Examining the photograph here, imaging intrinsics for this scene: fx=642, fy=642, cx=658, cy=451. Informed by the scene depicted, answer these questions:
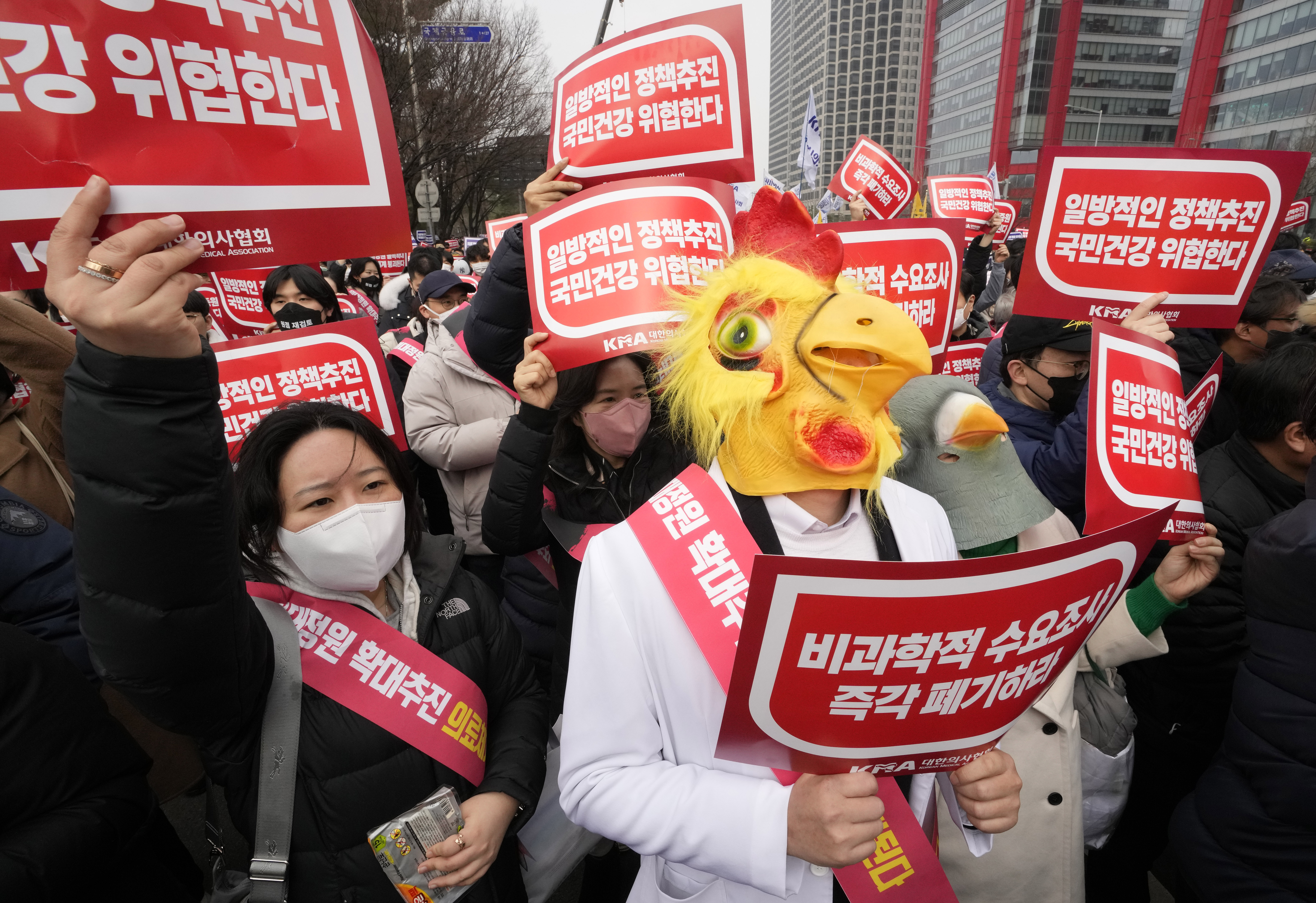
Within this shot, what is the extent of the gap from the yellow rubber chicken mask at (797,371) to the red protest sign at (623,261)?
617mm

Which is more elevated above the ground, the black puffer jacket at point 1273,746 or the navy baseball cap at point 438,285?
the navy baseball cap at point 438,285

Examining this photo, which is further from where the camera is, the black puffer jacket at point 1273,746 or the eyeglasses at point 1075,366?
the eyeglasses at point 1075,366

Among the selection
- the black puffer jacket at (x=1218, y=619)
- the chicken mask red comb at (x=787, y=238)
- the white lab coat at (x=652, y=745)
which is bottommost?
the black puffer jacket at (x=1218, y=619)

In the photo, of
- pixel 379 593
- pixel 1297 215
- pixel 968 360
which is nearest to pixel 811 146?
pixel 1297 215

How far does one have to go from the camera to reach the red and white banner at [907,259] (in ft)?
9.07

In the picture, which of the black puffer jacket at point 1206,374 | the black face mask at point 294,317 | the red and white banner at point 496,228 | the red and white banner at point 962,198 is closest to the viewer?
the black puffer jacket at point 1206,374

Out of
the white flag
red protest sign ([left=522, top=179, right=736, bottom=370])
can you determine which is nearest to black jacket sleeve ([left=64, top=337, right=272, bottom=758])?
red protest sign ([left=522, top=179, right=736, bottom=370])

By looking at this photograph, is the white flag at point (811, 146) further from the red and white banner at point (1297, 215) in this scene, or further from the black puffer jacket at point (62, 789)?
the black puffer jacket at point (62, 789)

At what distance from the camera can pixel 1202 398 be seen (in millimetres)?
2475

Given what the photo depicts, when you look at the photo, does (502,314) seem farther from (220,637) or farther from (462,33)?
(462,33)

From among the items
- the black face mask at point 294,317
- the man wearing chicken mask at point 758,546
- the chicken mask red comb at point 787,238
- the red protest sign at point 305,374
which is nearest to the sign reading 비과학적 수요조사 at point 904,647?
the man wearing chicken mask at point 758,546

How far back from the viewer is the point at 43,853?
126 cm

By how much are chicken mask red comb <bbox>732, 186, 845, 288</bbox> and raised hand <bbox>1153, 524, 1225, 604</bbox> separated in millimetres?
1499

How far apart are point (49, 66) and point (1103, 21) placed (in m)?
88.7
